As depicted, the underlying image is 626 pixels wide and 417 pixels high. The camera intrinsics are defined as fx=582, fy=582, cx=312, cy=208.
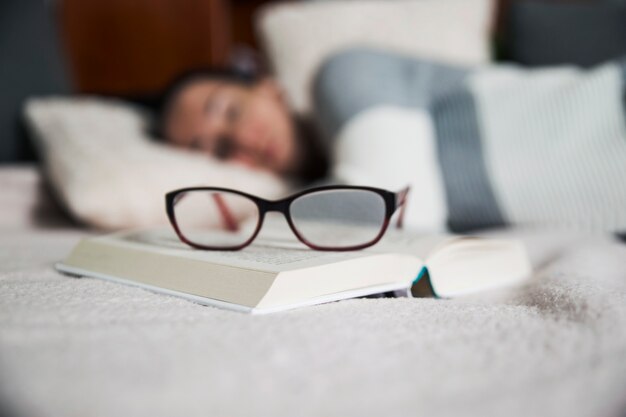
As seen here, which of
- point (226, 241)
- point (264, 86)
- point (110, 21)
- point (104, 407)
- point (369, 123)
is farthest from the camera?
point (110, 21)

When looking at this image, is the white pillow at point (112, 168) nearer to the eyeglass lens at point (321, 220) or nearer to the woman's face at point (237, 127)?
the woman's face at point (237, 127)

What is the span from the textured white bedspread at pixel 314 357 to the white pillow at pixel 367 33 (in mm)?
819

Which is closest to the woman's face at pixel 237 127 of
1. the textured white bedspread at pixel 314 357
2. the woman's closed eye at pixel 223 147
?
the woman's closed eye at pixel 223 147

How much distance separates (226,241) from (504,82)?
0.64 metres

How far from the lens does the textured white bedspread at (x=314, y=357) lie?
25 centimetres

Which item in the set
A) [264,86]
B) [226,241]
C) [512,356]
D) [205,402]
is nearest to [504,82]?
[264,86]

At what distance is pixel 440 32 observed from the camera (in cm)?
119

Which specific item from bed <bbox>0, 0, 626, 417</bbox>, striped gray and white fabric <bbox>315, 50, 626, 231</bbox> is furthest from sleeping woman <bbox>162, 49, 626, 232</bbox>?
bed <bbox>0, 0, 626, 417</bbox>

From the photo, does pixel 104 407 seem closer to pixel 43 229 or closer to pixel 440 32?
pixel 43 229

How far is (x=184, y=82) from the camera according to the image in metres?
1.23

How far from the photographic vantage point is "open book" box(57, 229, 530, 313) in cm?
39

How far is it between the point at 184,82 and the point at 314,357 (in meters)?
1.02

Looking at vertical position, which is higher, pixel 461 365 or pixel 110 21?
pixel 110 21

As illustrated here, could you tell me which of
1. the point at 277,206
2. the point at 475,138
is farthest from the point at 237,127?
the point at 277,206
